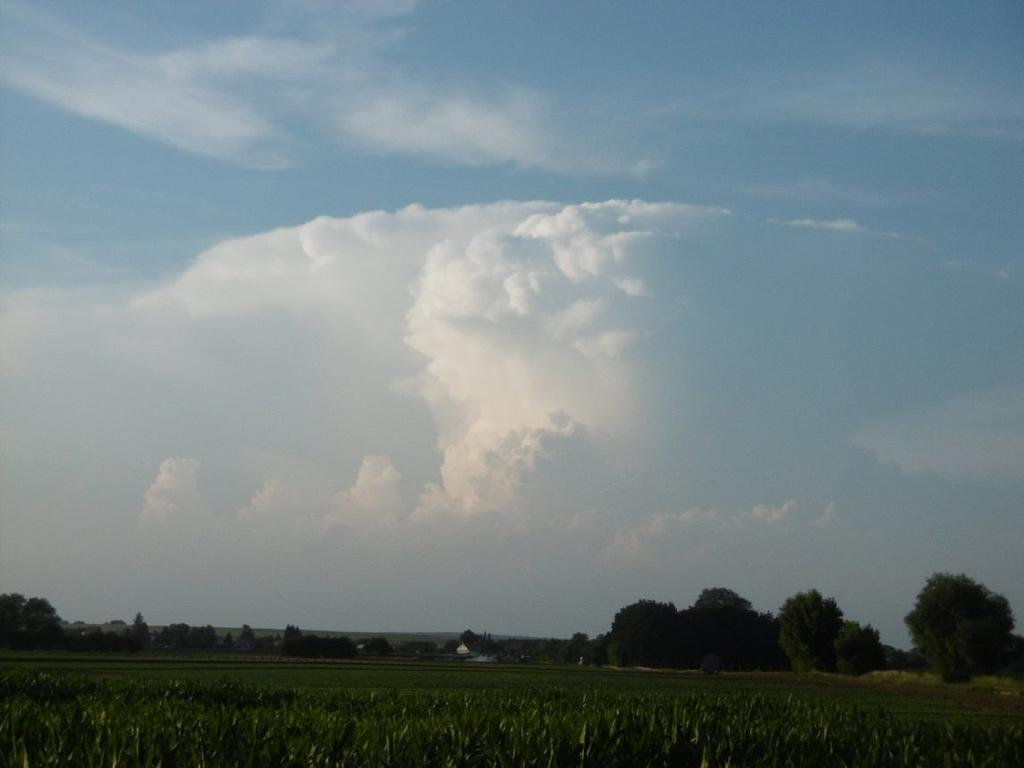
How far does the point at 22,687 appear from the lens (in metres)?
31.4

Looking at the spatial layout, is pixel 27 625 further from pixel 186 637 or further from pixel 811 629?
pixel 811 629

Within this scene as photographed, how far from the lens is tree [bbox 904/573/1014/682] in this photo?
289 ft

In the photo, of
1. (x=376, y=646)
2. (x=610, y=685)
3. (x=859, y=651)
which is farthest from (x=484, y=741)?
(x=376, y=646)

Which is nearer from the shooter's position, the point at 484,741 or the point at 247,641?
the point at 484,741

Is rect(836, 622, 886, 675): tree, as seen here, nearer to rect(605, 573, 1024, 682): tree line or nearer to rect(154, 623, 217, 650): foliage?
rect(605, 573, 1024, 682): tree line

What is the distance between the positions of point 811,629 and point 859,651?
806cm

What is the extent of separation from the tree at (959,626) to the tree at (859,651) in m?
9.70

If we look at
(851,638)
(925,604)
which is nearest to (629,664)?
(851,638)

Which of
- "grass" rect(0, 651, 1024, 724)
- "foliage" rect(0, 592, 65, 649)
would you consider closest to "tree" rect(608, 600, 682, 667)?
"grass" rect(0, 651, 1024, 724)

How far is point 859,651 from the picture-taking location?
105000mm

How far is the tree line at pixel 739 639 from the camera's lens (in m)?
90.1

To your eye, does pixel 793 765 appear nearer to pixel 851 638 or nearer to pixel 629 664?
pixel 851 638

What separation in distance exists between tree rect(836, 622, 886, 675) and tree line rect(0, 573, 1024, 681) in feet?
0.34

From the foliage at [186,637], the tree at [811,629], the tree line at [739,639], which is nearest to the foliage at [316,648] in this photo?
the tree line at [739,639]
